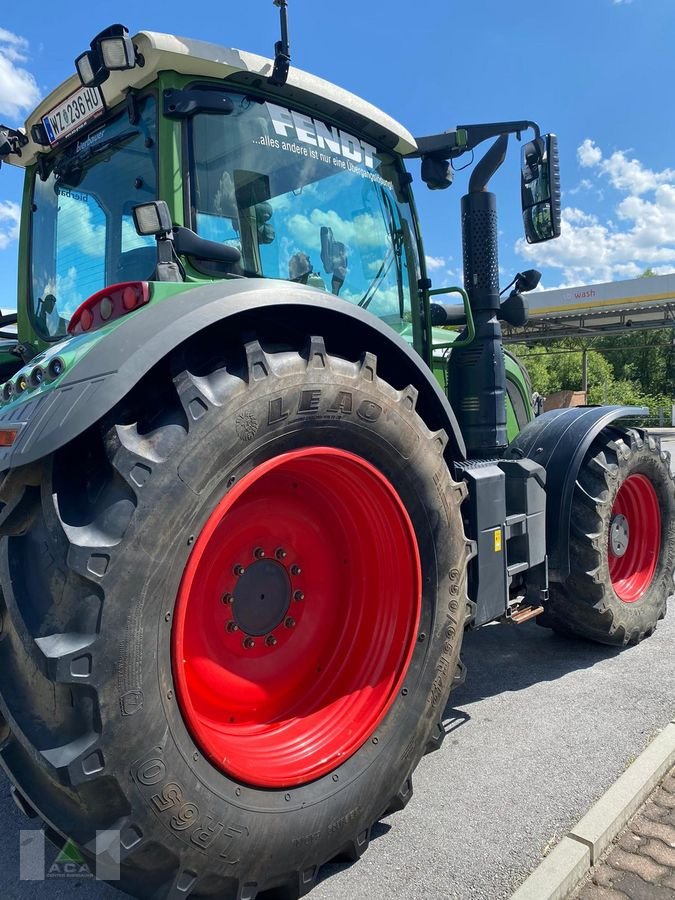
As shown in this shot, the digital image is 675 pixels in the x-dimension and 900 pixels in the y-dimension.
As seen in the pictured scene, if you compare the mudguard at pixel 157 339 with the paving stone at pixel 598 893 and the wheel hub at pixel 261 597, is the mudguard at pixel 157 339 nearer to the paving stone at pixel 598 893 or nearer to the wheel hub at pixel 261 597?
the wheel hub at pixel 261 597

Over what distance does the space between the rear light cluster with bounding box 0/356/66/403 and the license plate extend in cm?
121

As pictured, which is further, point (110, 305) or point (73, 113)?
point (73, 113)

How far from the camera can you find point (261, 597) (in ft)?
7.20

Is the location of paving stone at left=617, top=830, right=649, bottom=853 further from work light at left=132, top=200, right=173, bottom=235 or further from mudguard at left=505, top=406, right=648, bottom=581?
work light at left=132, top=200, right=173, bottom=235

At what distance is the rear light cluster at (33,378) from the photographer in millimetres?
1820

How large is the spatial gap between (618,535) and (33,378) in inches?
130

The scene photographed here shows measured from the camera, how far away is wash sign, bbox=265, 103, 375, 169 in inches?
106

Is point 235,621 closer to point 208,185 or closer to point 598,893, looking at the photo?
point 598,893

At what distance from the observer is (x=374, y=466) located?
2219mm

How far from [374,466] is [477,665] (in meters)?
1.97

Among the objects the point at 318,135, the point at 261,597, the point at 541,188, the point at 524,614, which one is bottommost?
the point at 524,614

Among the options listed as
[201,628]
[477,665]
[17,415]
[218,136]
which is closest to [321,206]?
[218,136]

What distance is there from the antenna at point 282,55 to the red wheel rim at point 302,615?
1.50m

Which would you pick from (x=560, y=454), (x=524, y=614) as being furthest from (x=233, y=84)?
(x=524, y=614)
